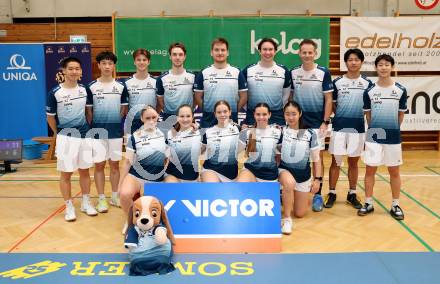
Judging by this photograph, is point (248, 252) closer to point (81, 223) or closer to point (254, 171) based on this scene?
point (254, 171)

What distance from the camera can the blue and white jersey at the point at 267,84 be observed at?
17.0 feet

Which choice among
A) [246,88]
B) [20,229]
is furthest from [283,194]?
[20,229]

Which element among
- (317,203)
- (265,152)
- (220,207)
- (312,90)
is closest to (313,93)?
(312,90)

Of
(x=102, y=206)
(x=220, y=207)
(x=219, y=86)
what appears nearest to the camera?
(x=220, y=207)

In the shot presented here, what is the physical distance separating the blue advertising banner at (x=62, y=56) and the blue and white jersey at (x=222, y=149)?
14.9 ft

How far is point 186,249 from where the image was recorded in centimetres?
423

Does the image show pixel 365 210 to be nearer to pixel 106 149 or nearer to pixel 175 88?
pixel 175 88

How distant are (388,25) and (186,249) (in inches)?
252

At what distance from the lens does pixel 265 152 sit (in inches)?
192

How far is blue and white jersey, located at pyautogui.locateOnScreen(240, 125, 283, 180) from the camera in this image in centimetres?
488

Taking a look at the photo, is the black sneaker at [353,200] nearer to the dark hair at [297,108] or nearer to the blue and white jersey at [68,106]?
the dark hair at [297,108]

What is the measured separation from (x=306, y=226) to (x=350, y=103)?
152cm

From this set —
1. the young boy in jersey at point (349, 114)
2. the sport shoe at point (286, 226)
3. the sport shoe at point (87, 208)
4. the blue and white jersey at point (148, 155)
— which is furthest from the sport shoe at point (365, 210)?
the sport shoe at point (87, 208)

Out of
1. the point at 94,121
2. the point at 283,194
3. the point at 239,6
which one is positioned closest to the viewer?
the point at 283,194
